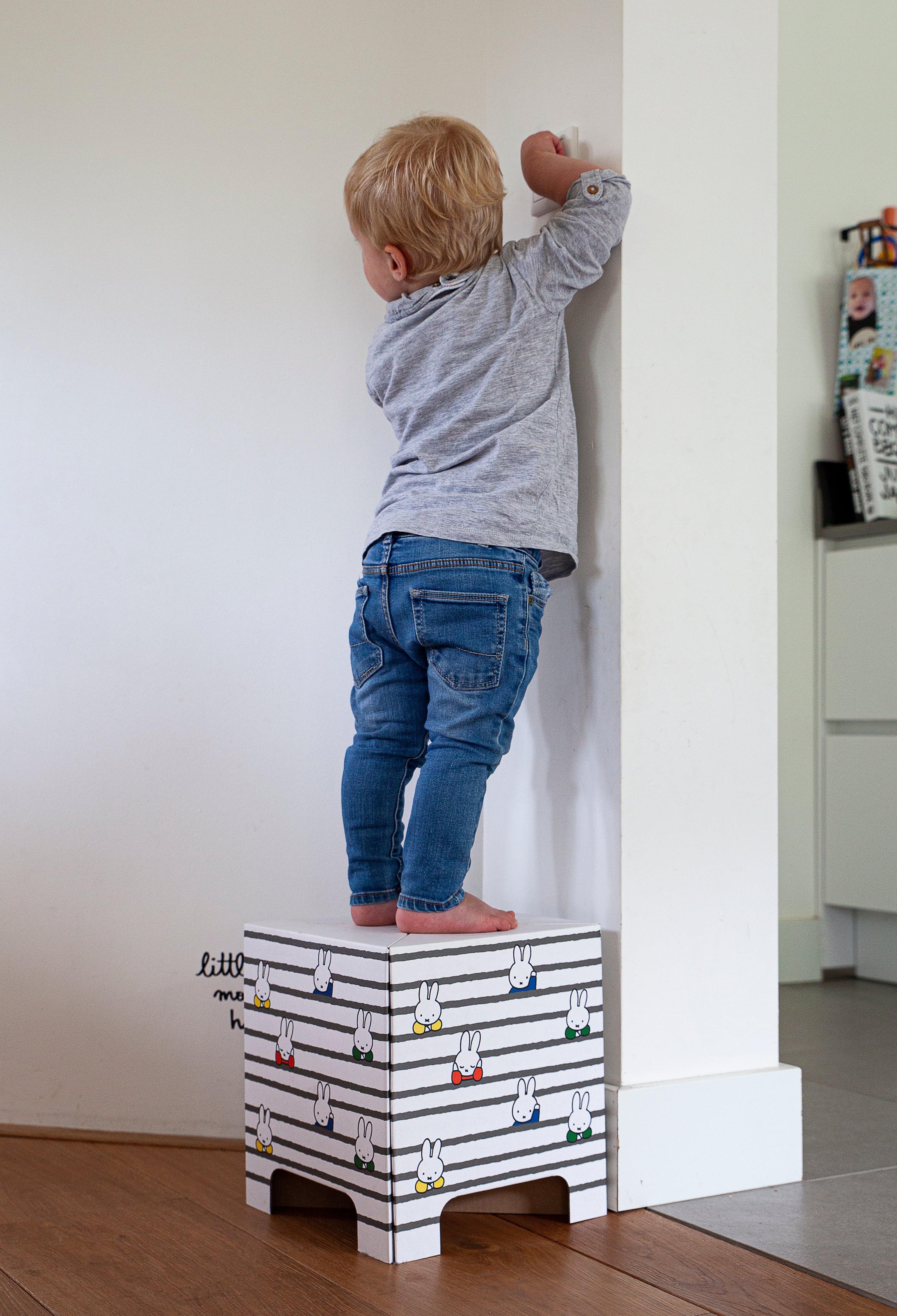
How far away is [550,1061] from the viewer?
3.94 feet

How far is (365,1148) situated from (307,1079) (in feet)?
0.36

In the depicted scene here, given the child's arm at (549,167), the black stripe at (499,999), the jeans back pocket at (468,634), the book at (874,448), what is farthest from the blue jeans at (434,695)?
the book at (874,448)

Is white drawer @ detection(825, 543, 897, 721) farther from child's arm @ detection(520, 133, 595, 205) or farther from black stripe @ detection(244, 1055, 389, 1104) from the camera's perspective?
black stripe @ detection(244, 1055, 389, 1104)

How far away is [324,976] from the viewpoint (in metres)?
1.18

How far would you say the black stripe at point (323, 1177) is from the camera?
1.09 meters

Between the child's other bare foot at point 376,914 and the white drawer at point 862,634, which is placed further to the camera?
the white drawer at point 862,634

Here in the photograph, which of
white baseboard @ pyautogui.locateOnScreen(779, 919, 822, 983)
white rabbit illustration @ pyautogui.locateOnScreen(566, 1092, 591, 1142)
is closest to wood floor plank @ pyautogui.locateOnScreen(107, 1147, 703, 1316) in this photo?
white rabbit illustration @ pyautogui.locateOnScreen(566, 1092, 591, 1142)

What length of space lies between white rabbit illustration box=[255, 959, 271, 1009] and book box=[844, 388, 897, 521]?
67.7 inches

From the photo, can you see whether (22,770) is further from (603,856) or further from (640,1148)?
(640,1148)

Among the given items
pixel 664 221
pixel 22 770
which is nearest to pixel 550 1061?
pixel 22 770

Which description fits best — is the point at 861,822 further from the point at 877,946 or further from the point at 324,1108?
the point at 324,1108

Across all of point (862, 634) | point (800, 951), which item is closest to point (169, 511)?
point (862, 634)

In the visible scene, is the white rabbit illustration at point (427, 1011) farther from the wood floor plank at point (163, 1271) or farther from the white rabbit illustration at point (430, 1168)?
the wood floor plank at point (163, 1271)

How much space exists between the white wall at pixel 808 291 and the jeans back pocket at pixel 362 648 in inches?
54.7
